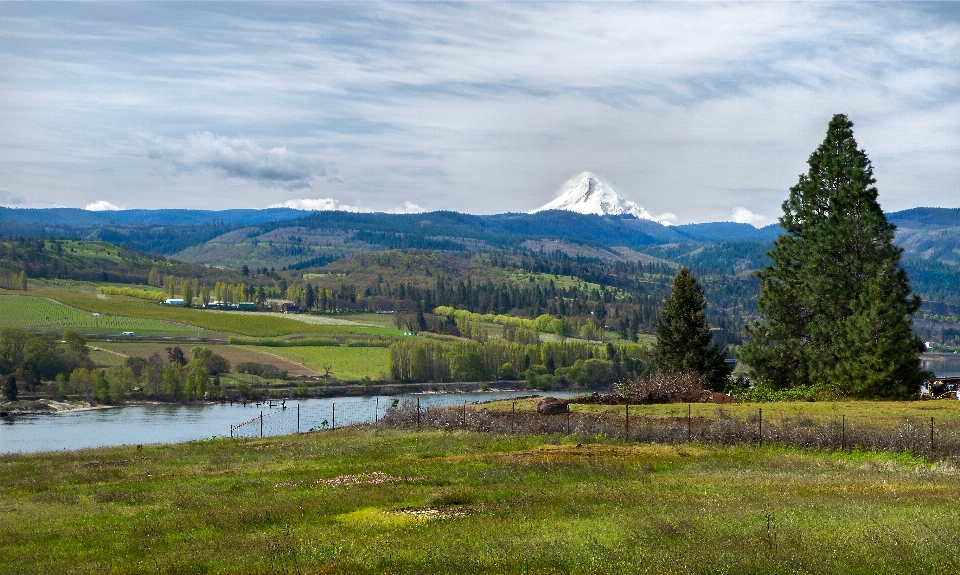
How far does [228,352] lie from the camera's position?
19200cm

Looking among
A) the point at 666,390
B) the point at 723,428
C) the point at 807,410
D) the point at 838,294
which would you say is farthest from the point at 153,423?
the point at 723,428

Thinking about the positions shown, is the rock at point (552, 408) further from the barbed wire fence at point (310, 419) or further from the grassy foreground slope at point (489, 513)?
the grassy foreground slope at point (489, 513)

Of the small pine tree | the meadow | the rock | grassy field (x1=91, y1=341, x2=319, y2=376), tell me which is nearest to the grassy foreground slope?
the meadow

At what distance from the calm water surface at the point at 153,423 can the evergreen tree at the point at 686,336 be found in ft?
82.1

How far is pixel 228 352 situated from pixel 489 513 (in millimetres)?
179548

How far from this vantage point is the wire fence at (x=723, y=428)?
105 ft

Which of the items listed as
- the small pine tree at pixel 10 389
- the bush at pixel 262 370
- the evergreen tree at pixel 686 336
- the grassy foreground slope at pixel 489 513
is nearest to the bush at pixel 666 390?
the evergreen tree at pixel 686 336

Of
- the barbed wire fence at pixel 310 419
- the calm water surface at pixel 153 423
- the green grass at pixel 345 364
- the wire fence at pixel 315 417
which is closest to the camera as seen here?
the barbed wire fence at pixel 310 419

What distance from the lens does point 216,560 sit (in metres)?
16.1

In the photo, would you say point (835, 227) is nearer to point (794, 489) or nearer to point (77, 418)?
point (794, 489)

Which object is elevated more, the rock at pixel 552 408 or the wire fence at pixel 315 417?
the rock at pixel 552 408

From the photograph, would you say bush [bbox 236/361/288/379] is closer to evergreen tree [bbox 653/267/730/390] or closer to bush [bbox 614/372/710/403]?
evergreen tree [bbox 653/267/730/390]

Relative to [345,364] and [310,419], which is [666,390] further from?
[345,364]

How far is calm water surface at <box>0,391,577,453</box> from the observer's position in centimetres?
8931
